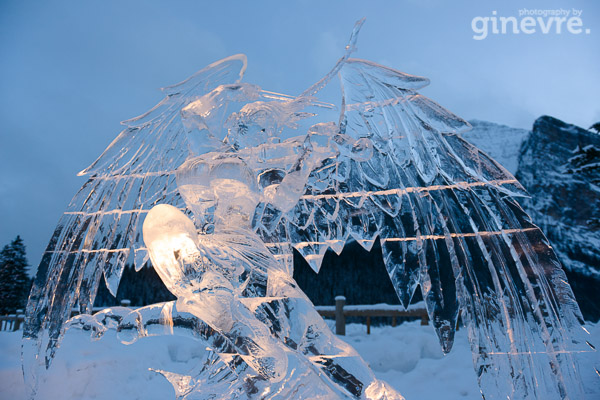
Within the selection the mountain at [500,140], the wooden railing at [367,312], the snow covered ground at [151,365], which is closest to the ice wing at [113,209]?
the snow covered ground at [151,365]

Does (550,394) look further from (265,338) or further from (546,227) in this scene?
(546,227)

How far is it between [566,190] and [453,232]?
6176 millimetres

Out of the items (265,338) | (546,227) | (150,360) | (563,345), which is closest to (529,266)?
(563,345)

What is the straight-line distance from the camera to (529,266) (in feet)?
5.59

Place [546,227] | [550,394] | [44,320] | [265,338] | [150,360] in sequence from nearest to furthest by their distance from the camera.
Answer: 1. [265,338]
2. [550,394]
3. [44,320]
4. [150,360]
5. [546,227]

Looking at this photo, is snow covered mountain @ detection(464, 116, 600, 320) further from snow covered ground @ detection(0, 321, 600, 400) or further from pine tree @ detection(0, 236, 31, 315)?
pine tree @ detection(0, 236, 31, 315)

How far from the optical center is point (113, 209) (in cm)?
212

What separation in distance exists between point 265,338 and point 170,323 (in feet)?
1.17

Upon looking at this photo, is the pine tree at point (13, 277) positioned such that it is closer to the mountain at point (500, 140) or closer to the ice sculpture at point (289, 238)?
the ice sculpture at point (289, 238)

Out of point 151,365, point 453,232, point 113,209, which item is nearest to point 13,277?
point 151,365

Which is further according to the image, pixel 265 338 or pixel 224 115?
pixel 224 115

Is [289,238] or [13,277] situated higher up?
[289,238]

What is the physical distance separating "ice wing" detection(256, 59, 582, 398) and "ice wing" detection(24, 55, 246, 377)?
61cm

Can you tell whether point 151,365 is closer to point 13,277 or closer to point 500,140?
point 500,140
